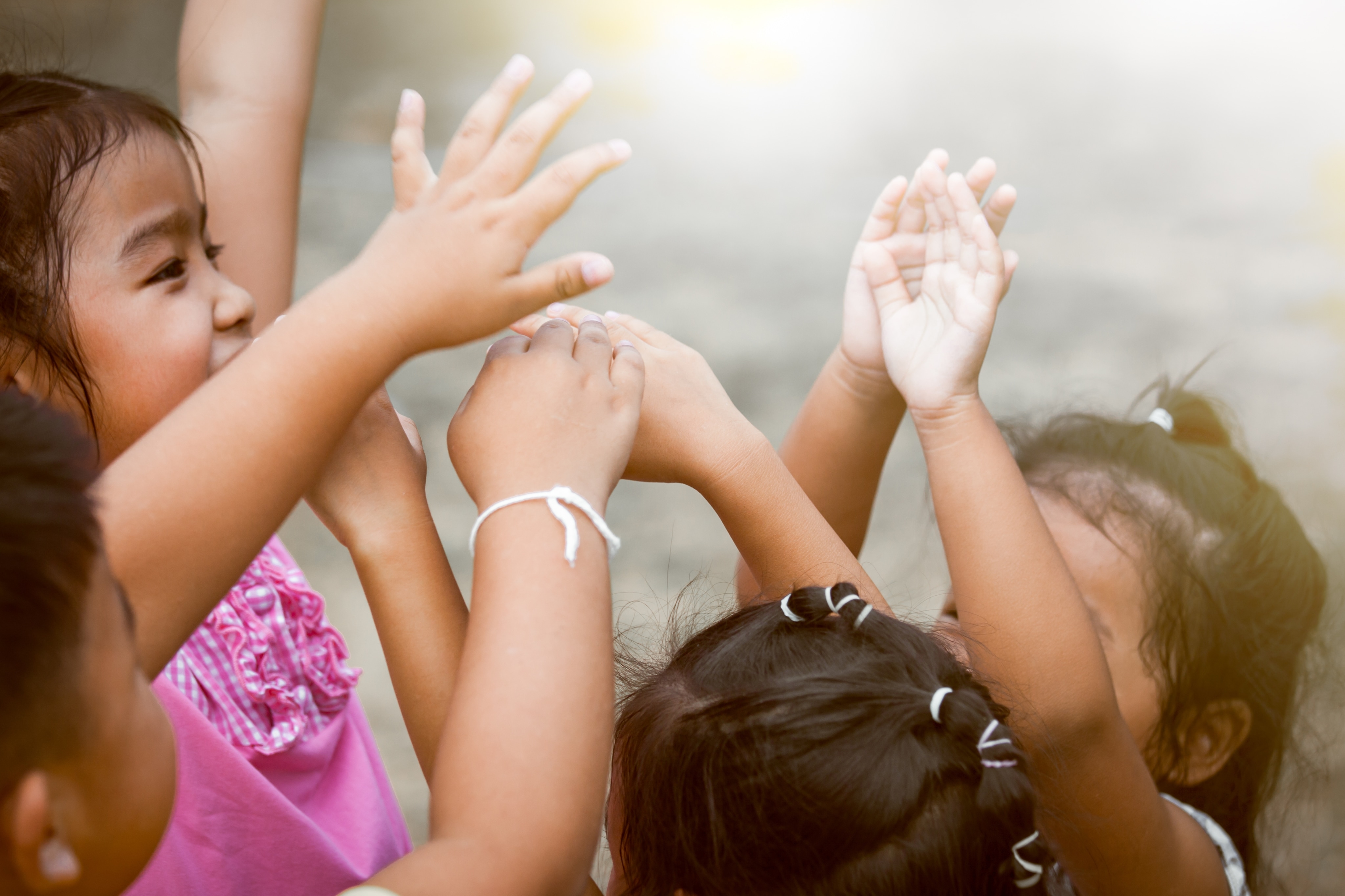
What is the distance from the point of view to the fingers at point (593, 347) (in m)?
0.66

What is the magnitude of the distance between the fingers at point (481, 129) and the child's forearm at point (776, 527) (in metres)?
0.29

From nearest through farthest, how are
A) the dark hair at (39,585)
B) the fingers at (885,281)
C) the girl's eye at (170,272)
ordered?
the dark hair at (39,585), the girl's eye at (170,272), the fingers at (885,281)

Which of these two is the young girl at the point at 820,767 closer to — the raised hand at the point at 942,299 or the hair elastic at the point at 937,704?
the hair elastic at the point at 937,704

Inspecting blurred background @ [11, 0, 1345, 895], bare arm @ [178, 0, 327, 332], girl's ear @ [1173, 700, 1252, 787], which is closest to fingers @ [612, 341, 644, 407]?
bare arm @ [178, 0, 327, 332]

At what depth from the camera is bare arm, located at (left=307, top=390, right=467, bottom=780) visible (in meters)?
0.66

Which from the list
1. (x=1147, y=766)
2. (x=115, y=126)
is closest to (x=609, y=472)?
(x=115, y=126)

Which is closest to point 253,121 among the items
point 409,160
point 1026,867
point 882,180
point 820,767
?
point 409,160

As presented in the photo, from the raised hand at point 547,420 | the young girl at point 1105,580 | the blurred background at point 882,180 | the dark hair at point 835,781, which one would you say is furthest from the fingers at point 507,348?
the blurred background at point 882,180

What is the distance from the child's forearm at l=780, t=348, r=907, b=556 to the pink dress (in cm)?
46

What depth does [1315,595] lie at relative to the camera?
1.05 m

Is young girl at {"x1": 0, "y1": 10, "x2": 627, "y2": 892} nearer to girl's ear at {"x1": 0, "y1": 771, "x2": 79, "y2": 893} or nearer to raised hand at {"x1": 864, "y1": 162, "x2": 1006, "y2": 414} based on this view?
girl's ear at {"x1": 0, "y1": 771, "x2": 79, "y2": 893}

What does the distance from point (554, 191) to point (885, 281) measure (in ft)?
1.44

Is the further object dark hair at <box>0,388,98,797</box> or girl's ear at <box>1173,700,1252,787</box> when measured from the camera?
girl's ear at <box>1173,700,1252,787</box>

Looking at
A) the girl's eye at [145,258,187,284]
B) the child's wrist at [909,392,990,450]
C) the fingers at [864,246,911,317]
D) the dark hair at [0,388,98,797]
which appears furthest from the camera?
the fingers at [864,246,911,317]
